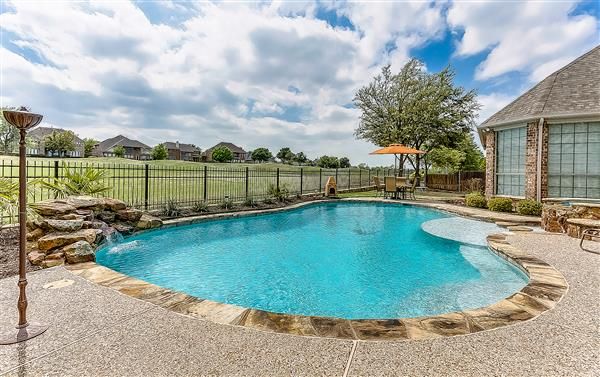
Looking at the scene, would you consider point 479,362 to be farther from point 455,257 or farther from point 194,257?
point 194,257

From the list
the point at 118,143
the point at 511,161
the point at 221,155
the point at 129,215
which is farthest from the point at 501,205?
the point at 118,143

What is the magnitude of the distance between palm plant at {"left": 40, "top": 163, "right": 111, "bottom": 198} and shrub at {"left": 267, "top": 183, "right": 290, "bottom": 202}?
6.64 metres

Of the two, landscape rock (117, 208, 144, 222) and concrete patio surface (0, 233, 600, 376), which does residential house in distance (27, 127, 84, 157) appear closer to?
landscape rock (117, 208, 144, 222)

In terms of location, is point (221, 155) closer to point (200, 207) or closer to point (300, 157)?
point (300, 157)

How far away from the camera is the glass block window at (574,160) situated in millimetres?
8953

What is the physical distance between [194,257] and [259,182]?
717cm

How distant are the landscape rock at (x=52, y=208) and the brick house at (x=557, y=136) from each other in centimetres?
1337

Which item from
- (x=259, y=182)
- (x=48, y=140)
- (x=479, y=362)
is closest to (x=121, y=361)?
(x=479, y=362)

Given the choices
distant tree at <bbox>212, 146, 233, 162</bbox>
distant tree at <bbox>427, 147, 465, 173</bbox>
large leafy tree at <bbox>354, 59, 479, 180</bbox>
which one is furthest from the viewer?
distant tree at <bbox>212, 146, 233, 162</bbox>

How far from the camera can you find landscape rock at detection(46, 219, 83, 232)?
5.08 m

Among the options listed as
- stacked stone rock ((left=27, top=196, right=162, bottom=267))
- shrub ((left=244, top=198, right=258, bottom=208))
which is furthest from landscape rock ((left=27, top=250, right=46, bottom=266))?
shrub ((left=244, top=198, right=258, bottom=208))

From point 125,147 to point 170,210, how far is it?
210 feet

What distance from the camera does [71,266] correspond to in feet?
13.9

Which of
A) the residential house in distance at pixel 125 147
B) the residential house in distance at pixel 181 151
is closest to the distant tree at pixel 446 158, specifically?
the residential house in distance at pixel 181 151
